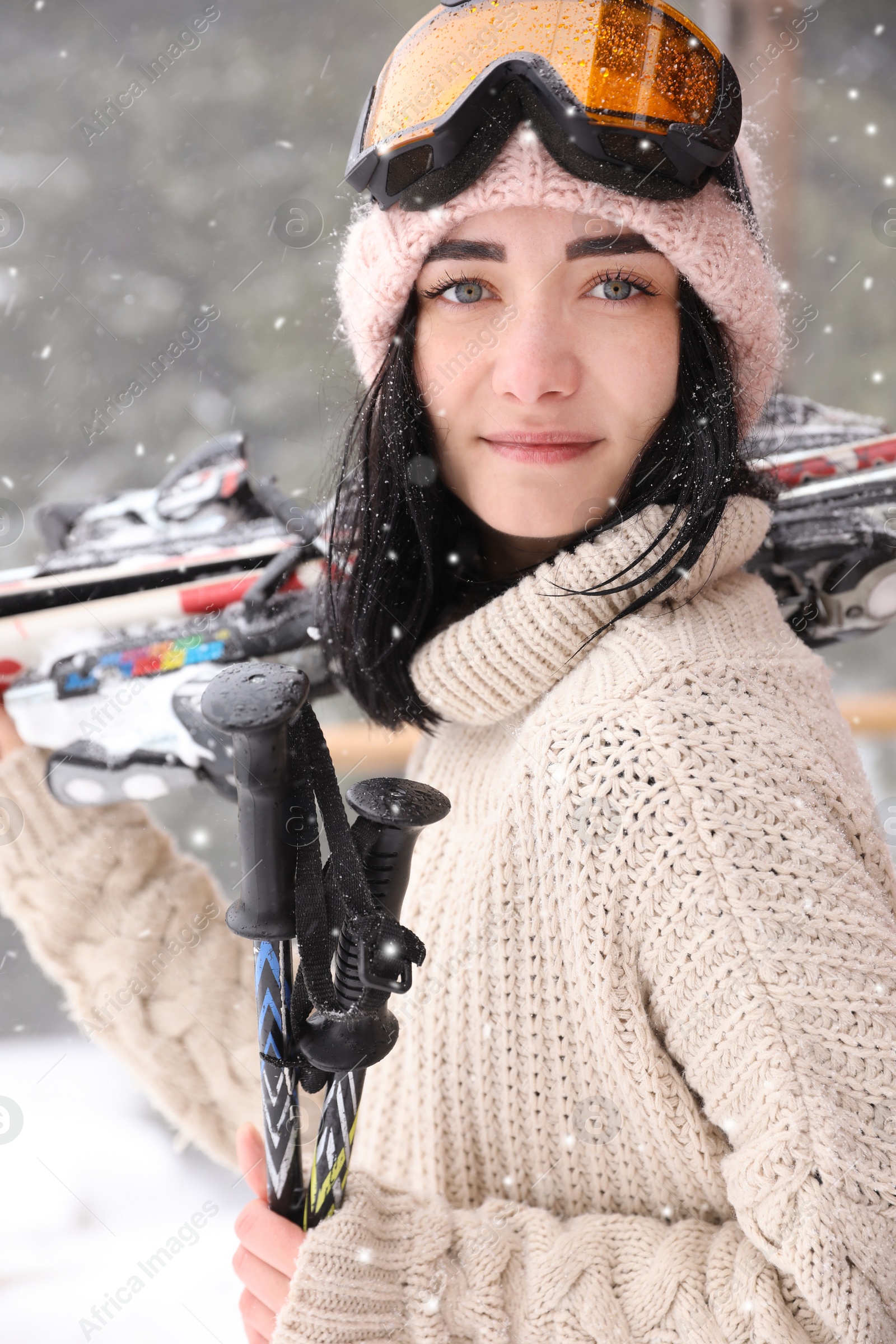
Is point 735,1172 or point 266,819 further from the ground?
point 266,819

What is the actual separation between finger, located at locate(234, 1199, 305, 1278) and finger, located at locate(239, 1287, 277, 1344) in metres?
0.06

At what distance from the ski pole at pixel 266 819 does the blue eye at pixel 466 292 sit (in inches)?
19.7

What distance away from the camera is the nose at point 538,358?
0.89 metres

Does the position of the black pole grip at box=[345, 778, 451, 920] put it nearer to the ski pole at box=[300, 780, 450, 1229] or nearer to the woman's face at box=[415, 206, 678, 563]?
the ski pole at box=[300, 780, 450, 1229]

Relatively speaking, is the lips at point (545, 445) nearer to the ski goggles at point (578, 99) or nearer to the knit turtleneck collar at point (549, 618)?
the knit turtleneck collar at point (549, 618)

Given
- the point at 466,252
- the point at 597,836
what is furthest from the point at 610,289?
the point at 597,836

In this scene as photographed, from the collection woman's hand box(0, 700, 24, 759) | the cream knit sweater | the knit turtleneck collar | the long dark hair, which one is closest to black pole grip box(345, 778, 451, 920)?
the cream knit sweater

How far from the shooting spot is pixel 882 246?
10.2 feet

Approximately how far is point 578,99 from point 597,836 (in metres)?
0.67

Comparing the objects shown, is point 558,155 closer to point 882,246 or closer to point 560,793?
point 560,793

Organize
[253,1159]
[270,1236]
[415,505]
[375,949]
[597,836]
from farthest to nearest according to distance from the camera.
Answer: [415,505] → [253,1159] → [270,1236] → [597,836] → [375,949]

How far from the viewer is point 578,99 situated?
85cm

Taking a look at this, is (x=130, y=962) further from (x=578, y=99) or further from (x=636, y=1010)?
(x=578, y=99)

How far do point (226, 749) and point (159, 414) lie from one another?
2.50 meters
